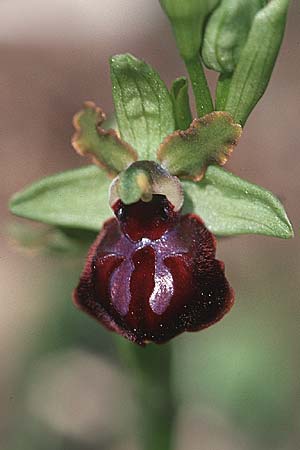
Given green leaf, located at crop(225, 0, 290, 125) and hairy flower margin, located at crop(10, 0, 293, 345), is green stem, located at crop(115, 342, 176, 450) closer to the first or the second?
hairy flower margin, located at crop(10, 0, 293, 345)

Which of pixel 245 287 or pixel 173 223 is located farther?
pixel 245 287

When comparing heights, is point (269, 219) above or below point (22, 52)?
above

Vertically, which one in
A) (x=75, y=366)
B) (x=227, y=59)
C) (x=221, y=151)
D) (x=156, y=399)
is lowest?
(x=75, y=366)

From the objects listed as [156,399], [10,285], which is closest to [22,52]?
[10,285]

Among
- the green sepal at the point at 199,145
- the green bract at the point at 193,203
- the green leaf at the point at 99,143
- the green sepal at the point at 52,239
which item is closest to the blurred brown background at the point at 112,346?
the green sepal at the point at 52,239

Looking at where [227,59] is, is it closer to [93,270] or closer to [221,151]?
[221,151]

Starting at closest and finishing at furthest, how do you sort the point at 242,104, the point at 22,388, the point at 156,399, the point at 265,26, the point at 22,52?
the point at 265,26, the point at 242,104, the point at 156,399, the point at 22,388, the point at 22,52

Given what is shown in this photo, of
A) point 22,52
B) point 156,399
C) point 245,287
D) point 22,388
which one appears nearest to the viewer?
point 156,399

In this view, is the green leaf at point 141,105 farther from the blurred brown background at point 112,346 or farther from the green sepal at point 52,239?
the blurred brown background at point 112,346
